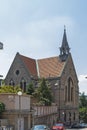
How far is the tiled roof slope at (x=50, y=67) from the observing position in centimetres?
8709

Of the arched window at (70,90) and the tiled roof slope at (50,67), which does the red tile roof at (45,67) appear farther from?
the arched window at (70,90)

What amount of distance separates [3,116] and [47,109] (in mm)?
20775

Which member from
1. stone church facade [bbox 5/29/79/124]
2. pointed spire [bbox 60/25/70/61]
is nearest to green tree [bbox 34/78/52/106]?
stone church facade [bbox 5/29/79/124]

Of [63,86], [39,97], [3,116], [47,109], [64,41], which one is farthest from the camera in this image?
[64,41]

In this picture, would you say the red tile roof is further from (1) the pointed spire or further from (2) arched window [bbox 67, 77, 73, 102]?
(2) arched window [bbox 67, 77, 73, 102]

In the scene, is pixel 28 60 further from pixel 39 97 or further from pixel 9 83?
pixel 39 97

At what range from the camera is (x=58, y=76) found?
85688 mm

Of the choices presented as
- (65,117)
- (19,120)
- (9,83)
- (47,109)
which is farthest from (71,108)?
(19,120)

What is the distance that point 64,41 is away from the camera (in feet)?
305

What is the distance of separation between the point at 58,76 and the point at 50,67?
4.68 m

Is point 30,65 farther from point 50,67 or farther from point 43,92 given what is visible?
point 43,92

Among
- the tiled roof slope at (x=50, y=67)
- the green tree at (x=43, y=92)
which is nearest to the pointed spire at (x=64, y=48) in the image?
the tiled roof slope at (x=50, y=67)

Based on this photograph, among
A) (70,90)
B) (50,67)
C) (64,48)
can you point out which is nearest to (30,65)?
(50,67)

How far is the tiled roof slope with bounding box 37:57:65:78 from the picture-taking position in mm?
87088
